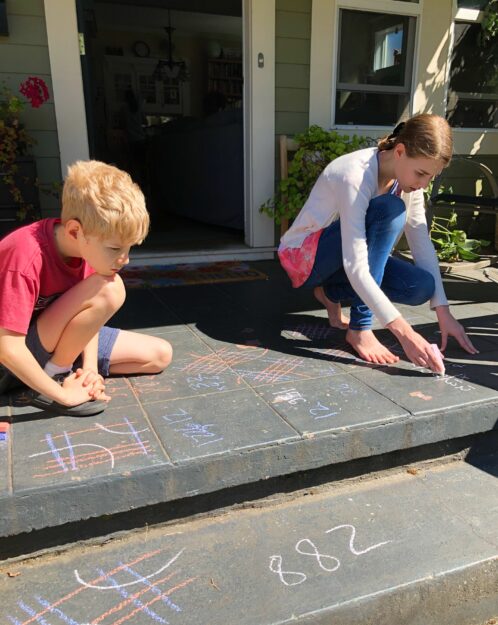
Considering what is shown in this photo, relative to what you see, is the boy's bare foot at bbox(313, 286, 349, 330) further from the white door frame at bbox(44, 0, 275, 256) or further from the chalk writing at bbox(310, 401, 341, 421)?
the white door frame at bbox(44, 0, 275, 256)

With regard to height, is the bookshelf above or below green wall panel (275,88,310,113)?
above

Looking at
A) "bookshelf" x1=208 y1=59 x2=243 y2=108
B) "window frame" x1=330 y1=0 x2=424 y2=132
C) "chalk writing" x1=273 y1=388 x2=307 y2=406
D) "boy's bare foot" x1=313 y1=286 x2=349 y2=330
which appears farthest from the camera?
"bookshelf" x1=208 y1=59 x2=243 y2=108

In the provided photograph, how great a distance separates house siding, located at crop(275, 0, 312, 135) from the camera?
3898mm

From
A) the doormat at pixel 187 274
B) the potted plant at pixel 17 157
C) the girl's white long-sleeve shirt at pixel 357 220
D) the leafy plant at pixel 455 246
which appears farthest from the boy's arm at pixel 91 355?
the leafy plant at pixel 455 246

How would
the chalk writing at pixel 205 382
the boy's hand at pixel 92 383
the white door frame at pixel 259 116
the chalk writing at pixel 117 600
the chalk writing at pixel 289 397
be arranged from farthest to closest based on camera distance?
1. the white door frame at pixel 259 116
2. the chalk writing at pixel 205 382
3. the chalk writing at pixel 289 397
4. the boy's hand at pixel 92 383
5. the chalk writing at pixel 117 600

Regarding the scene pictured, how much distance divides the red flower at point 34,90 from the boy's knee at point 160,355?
2.29 m

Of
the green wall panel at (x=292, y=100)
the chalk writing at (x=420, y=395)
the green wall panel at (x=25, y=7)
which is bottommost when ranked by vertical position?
the chalk writing at (x=420, y=395)

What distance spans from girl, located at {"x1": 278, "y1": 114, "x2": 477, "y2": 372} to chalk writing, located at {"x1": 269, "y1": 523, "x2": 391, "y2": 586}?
70 centimetres

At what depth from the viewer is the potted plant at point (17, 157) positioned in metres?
3.21

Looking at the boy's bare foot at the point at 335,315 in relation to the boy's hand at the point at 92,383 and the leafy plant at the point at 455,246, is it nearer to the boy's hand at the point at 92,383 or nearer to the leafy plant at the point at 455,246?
the boy's hand at the point at 92,383

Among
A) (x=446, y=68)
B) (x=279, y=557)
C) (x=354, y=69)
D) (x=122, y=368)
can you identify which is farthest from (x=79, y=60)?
(x=279, y=557)

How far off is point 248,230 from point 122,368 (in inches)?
101

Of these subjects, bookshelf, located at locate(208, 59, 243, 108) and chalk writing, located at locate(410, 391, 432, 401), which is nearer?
chalk writing, located at locate(410, 391, 432, 401)

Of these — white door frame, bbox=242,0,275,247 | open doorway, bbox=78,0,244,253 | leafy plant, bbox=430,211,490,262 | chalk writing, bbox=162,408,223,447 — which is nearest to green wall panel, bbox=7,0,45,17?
open doorway, bbox=78,0,244,253
